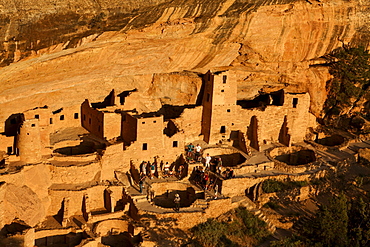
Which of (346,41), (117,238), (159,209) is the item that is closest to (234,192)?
(159,209)

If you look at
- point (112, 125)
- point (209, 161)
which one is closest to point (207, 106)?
point (209, 161)

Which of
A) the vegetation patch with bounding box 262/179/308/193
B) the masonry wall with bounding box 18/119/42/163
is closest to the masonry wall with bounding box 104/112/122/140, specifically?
the masonry wall with bounding box 18/119/42/163

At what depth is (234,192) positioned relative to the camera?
21.8 m

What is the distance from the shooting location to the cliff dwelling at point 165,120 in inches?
757

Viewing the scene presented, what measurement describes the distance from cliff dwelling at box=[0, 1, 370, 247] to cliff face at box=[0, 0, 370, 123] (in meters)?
0.05

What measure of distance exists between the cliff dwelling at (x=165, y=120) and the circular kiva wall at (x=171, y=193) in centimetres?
5

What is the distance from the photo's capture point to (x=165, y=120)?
23891 millimetres

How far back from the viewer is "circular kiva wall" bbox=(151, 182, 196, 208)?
69.6ft

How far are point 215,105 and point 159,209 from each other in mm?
5437

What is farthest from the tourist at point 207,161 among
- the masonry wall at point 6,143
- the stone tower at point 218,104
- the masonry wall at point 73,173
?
the masonry wall at point 6,143

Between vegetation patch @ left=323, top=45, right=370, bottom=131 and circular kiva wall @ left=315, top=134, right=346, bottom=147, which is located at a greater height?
vegetation patch @ left=323, top=45, right=370, bottom=131

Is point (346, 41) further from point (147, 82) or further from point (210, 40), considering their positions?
point (147, 82)

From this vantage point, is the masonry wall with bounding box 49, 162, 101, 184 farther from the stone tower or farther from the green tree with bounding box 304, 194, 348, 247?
the green tree with bounding box 304, 194, 348, 247

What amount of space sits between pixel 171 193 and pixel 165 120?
138 inches
